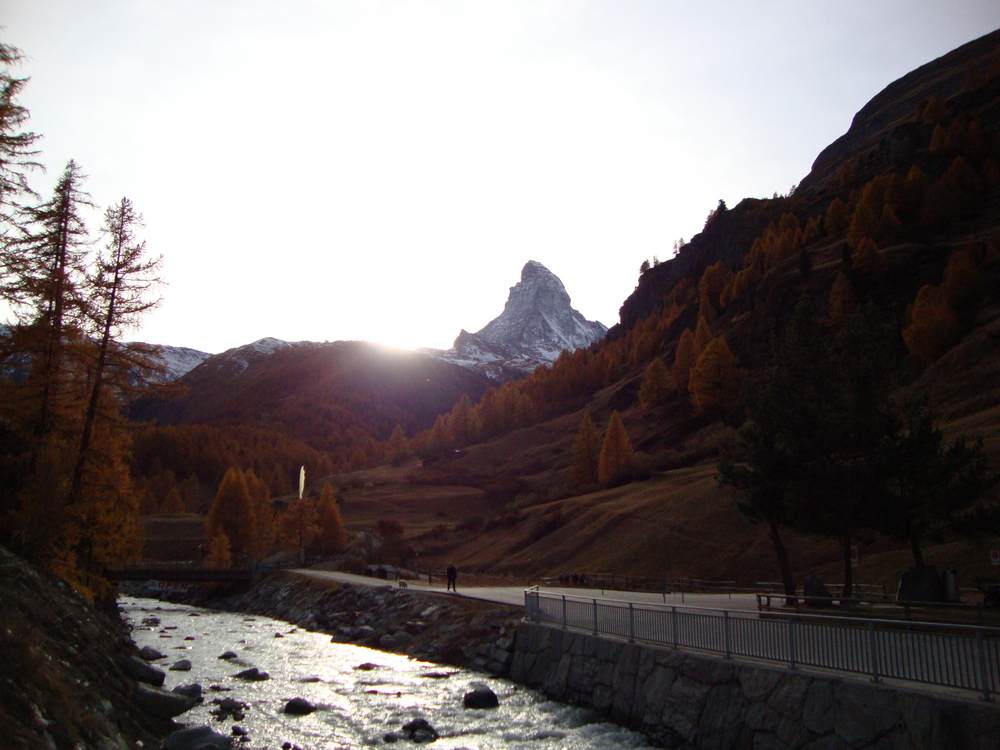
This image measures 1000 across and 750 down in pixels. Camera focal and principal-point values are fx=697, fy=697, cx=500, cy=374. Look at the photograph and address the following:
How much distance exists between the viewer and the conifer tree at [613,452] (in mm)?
87312

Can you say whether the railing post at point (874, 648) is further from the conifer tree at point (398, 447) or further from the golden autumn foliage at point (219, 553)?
the conifer tree at point (398, 447)

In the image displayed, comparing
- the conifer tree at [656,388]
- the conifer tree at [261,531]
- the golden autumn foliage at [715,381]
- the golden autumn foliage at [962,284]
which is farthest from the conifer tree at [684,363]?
the conifer tree at [261,531]

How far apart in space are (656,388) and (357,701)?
10189cm

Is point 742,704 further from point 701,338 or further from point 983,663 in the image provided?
point 701,338

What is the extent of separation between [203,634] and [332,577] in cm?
1619

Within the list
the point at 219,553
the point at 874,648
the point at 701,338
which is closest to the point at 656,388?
the point at 701,338

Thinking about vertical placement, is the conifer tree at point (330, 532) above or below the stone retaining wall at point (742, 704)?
below

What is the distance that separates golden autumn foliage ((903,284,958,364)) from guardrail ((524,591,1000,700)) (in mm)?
72289

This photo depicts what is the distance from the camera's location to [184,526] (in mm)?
107250

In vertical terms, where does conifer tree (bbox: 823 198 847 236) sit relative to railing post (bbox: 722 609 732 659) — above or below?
above

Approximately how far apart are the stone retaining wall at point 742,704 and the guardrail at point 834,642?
0.51 metres

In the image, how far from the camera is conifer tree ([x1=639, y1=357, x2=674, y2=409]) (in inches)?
4719

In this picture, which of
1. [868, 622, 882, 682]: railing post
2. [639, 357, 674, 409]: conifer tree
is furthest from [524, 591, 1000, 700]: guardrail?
[639, 357, 674, 409]: conifer tree

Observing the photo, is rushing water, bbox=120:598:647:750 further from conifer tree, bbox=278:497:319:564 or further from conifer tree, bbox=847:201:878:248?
conifer tree, bbox=847:201:878:248
